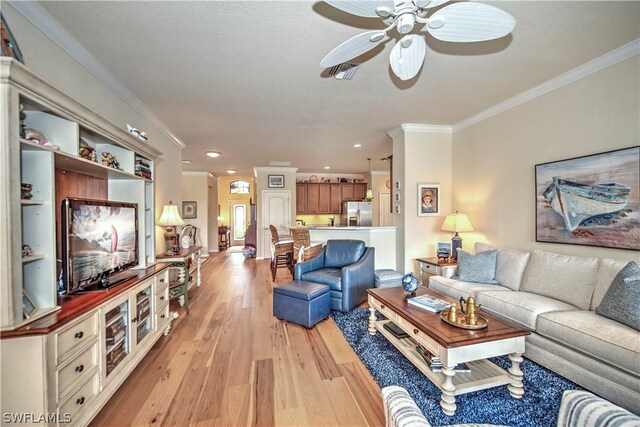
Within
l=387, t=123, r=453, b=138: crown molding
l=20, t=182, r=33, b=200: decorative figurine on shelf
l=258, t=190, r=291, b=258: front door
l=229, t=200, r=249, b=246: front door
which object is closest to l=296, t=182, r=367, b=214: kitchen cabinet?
l=258, t=190, r=291, b=258: front door

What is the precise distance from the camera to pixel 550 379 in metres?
2.00

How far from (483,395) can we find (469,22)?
233 cm

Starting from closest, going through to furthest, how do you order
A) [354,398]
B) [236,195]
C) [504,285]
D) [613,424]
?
[613,424] → [354,398] → [504,285] → [236,195]

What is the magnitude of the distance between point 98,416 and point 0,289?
1.11 meters

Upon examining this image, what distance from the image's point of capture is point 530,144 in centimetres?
306

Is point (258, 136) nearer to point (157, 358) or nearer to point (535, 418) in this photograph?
point (157, 358)

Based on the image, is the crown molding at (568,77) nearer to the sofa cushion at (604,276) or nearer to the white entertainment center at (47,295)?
the sofa cushion at (604,276)

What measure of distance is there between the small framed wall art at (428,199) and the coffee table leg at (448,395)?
9.35ft

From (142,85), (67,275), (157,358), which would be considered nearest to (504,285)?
(157,358)

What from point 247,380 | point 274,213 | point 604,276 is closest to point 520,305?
point 604,276

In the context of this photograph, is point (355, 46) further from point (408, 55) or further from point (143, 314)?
point (143, 314)

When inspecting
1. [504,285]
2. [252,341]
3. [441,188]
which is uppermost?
[441,188]

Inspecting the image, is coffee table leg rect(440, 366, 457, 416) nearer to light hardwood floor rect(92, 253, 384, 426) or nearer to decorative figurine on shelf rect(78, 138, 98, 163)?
light hardwood floor rect(92, 253, 384, 426)

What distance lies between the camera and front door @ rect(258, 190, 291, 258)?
7523 mm
